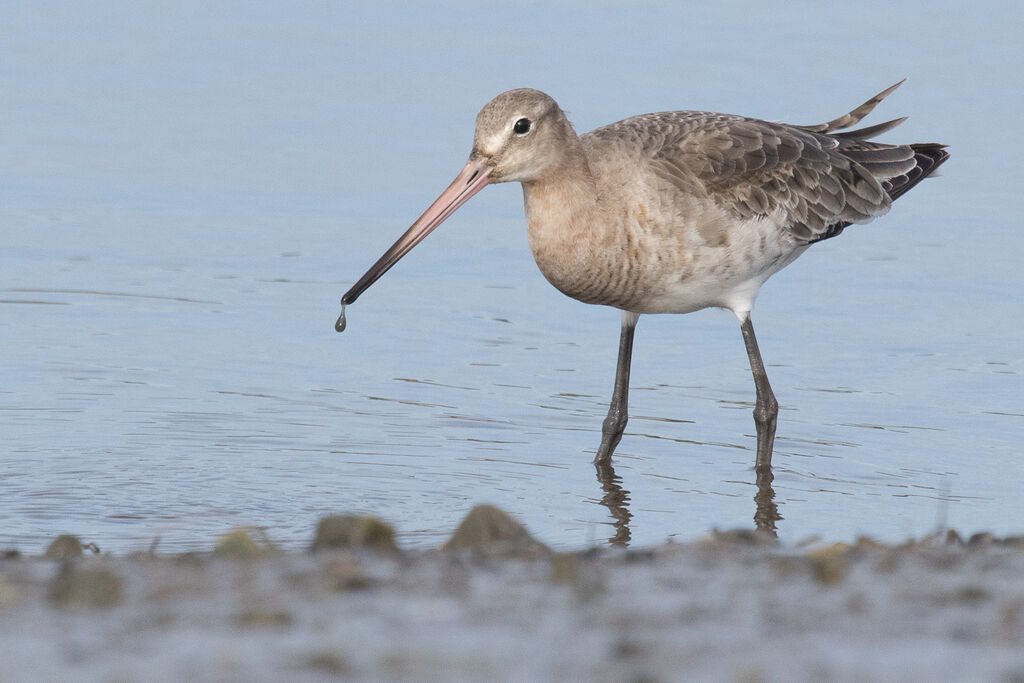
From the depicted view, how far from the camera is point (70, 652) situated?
3549 mm

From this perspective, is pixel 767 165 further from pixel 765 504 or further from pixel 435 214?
pixel 435 214

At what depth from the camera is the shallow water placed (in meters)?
7.45

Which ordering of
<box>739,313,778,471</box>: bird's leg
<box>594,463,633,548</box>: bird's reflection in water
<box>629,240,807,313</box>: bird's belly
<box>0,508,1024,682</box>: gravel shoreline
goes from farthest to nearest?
<box>739,313,778,471</box>: bird's leg
<box>629,240,807,313</box>: bird's belly
<box>594,463,633,548</box>: bird's reflection in water
<box>0,508,1024,682</box>: gravel shoreline

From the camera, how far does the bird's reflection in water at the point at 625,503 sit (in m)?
7.02

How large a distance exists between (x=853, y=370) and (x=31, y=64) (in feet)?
25.2

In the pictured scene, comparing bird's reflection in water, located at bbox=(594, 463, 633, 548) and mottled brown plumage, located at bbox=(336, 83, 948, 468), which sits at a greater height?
mottled brown plumage, located at bbox=(336, 83, 948, 468)

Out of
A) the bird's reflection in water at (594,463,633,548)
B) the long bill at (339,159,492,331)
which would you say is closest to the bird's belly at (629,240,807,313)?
the bird's reflection in water at (594,463,633,548)

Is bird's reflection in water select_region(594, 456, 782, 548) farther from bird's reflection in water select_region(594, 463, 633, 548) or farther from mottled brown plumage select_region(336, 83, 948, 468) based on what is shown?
mottled brown plumage select_region(336, 83, 948, 468)

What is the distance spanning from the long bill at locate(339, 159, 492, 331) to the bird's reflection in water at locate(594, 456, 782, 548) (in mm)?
1426

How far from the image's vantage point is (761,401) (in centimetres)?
829

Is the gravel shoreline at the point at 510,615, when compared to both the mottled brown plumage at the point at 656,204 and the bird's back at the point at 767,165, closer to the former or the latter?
the mottled brown plumage at the point at 656,204

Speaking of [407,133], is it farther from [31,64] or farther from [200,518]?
[200,518]

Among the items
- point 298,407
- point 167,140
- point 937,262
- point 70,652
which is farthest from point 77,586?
point 167,140

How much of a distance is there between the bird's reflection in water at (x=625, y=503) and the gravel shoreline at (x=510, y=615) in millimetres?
2393
